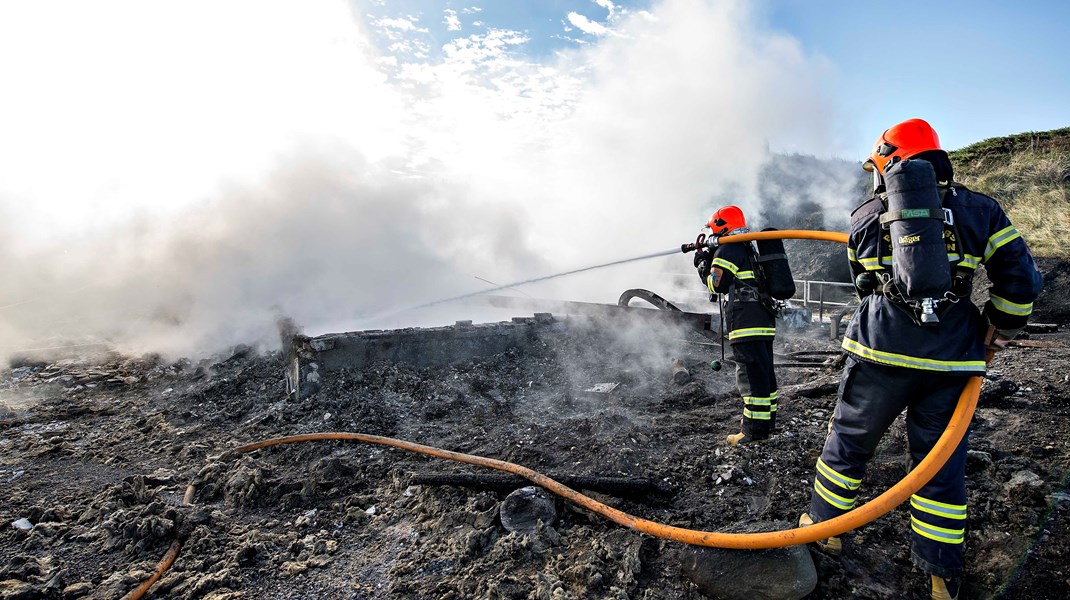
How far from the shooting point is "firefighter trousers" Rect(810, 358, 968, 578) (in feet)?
7.41

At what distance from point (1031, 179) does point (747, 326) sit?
48.0 ft

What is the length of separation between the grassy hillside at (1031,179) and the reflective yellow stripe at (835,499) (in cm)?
1178

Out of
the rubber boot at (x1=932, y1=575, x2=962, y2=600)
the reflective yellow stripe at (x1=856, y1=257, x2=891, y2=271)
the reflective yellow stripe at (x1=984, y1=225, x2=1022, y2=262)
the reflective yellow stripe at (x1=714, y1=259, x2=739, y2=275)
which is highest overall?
the reflective yellow stripe at (x1=714, y1=259, x2=739, y2=275)

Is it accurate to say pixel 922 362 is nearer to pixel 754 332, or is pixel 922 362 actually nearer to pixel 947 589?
pixel 947 589

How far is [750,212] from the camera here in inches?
776

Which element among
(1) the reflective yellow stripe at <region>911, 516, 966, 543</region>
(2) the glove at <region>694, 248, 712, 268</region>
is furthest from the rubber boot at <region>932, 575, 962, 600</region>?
(2) the glove at <region>694, 248, 712, 268</region>

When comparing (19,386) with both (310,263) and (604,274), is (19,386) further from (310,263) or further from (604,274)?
(604,274)

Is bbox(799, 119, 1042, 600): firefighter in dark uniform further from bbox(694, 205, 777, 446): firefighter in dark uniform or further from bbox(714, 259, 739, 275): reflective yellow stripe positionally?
bbox(714, 259, 739, 275): reflective yellow stripe

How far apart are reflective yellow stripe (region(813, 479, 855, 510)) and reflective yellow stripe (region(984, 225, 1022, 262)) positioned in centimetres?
125

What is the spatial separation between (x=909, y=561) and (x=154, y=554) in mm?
3858

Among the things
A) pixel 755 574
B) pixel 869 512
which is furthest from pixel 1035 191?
pixel 755 574

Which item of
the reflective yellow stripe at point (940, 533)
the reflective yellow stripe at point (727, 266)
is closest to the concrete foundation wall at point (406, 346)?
the reflective yellow stripe at point (727, 266)

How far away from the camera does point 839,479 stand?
247cm

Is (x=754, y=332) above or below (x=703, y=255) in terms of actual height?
below
